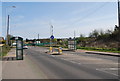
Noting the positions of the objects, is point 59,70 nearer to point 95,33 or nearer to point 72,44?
point 72,44

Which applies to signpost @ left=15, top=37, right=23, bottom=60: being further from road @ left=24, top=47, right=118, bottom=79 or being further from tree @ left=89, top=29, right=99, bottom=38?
tree @ left=89, top=29, right=99, bottom=38

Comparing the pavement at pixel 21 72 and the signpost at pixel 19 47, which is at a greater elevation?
the signpost at pixel 19 47

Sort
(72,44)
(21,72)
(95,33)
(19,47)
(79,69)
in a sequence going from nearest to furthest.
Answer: (21,72) < (79,69) < (19,47) < (72,44) < (95,33)

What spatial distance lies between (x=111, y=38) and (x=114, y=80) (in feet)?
183

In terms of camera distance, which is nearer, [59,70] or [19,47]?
[59,70]

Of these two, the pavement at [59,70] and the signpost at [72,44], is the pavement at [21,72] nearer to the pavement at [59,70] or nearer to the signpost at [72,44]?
the pavement at [59,70]

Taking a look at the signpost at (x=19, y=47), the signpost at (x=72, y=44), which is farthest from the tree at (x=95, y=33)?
the signpost at (x=19, y=47)

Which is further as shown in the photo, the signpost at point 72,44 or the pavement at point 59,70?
the signpost at point 72,44

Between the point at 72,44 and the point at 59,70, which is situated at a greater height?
the point at 72,44

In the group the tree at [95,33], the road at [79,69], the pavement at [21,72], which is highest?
the tree at [95,33]

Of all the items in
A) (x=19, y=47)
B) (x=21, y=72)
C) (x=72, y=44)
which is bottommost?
(x=21, y=72)

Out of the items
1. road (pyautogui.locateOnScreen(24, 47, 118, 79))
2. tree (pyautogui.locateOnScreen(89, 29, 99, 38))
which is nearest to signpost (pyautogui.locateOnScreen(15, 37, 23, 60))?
road (pyautogui.locateOnScreen(24, 47, 118, 79))

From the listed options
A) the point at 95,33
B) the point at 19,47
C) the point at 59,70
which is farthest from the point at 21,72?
the point at 95,33

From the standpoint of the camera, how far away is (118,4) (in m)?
27.3
